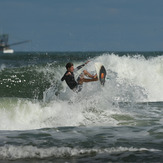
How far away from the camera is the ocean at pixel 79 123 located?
21.7 feet

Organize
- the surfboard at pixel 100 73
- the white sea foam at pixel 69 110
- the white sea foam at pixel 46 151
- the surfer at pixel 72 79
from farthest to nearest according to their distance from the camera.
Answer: the surfboard at pixel 100 73
the surfer at pixel 72 79
the white sea foam at pixel 69 110
the white sea foam at pixel 46 151

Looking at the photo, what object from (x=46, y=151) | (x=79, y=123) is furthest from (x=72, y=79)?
(x=46, y=151)

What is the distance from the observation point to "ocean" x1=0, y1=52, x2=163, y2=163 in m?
6.61

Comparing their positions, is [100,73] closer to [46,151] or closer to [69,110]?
[69,110]

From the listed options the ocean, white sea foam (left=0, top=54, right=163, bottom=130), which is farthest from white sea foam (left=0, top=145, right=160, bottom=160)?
white sea foam (left=0, top=54, right=163, bottom=130)

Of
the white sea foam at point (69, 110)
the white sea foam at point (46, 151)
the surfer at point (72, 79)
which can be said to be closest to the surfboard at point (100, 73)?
the white sea foam at point (69, 110)

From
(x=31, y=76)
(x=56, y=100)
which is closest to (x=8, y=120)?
(x=56, y=100)

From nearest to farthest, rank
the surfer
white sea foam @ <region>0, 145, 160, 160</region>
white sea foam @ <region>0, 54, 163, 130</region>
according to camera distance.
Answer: white sea foam @ <region>0, 145, 160, 160</region>
white sea foam @ <region>0, 54, 163, 130</region>
the surfer

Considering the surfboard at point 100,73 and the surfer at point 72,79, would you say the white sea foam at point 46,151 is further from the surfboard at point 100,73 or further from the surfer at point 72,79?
the surfboard at point 100,73

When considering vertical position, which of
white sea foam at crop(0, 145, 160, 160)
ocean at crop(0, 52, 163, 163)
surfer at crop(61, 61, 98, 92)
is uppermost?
surfer at crop(61, 61, 98, 92)

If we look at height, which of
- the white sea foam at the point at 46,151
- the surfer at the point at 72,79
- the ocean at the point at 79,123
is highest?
the surfer at the point at 72,79

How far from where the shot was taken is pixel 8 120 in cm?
1036

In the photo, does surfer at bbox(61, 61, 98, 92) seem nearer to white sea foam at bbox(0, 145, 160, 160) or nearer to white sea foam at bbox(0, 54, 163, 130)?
white sea foam at bbox(0, 54, 163, 130)

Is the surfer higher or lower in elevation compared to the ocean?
higher
